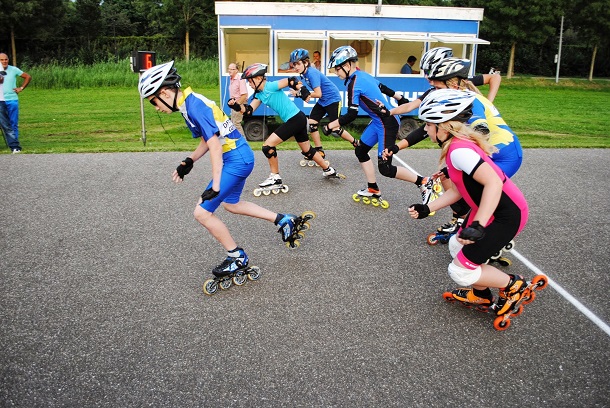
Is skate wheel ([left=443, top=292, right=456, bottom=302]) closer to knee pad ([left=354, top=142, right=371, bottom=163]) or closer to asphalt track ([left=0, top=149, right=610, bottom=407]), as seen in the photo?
asphalt track ([left=0, top=149, right=610, bottom=407])

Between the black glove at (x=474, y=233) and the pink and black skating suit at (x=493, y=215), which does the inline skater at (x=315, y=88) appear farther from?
the black glove at (x=474, y=233)

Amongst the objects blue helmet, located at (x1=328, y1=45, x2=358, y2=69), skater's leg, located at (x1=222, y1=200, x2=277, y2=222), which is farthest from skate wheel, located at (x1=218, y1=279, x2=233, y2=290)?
blue helmet, located at (x1=328, y1=45, x2=358, y2=69)

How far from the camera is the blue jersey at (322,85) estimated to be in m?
8.44

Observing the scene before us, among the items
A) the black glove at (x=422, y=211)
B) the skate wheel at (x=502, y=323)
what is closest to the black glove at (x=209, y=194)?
the black glove at (x=422, y=211)

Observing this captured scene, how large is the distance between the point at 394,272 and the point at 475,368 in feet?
5.39

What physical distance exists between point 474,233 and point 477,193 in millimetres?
419

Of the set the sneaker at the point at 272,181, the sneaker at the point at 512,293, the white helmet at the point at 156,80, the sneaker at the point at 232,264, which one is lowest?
the sneaker at the point at 272,181

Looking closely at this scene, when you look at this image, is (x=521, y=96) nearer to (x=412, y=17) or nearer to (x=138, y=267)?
(x=412, y=17)

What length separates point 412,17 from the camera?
14.2 m

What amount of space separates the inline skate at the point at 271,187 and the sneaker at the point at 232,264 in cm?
303

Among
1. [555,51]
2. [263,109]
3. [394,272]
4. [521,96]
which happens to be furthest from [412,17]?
[555,51]

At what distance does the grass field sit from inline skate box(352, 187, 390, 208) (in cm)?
428

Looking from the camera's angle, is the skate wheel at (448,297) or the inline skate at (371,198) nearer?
the skate wheel at (448,297)

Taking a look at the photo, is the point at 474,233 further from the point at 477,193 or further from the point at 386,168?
the point at 386,168
